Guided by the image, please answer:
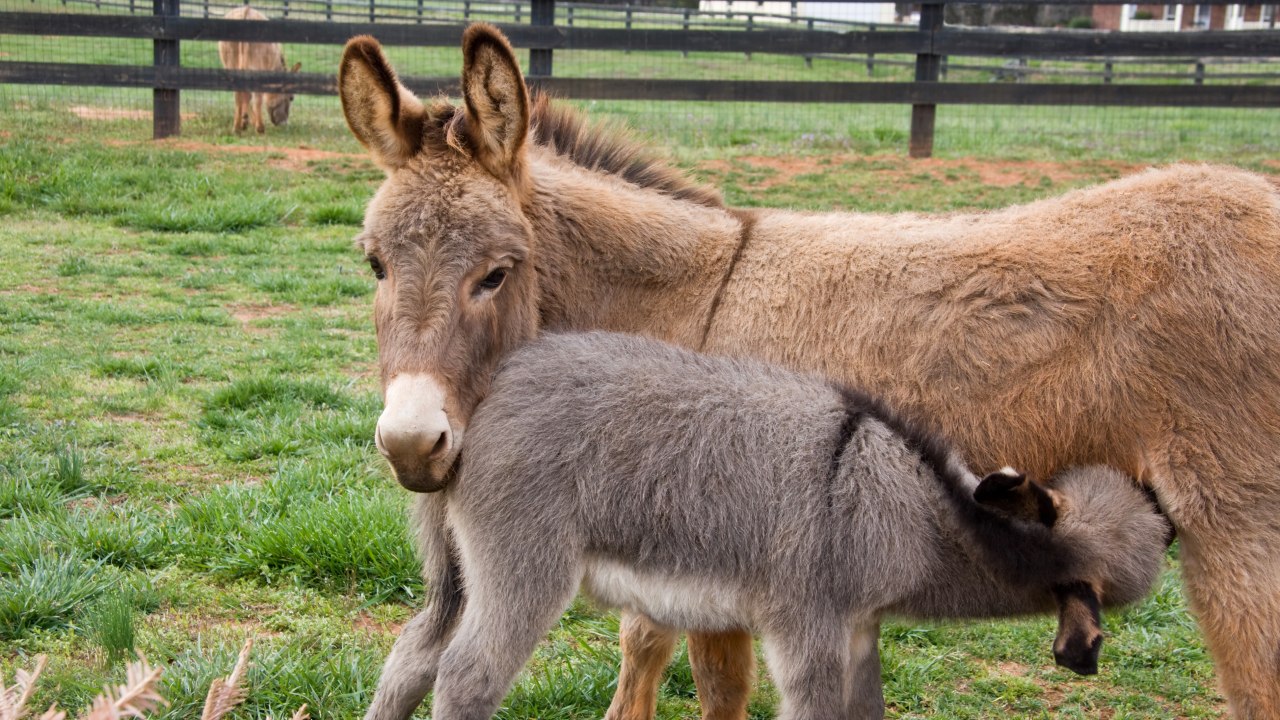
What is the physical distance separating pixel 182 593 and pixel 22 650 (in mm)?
578

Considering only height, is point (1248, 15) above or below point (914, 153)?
above

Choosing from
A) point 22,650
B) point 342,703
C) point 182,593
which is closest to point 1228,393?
point 342,703

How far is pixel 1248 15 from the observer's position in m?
45.4

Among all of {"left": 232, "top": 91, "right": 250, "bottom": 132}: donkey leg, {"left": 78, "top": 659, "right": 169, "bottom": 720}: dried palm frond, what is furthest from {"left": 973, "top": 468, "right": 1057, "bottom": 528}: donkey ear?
{"left": 232, "top": 91, "right": 250, "bottom": 132}: donkey leg

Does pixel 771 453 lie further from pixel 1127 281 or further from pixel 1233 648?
pixel 1233 648

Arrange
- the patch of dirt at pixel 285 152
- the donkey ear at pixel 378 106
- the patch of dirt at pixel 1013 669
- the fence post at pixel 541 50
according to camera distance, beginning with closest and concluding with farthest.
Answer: the donkey ear at pixel 378 106 < the patch of dirt at pixel 1013 669 < the patch of dirt at pixel 285 152 < the fence post at pixel 541 50

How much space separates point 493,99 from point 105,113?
41.3 ft

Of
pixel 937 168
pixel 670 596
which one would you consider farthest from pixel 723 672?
pixel 937 168

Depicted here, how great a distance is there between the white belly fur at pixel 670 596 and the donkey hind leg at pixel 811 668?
154 mm

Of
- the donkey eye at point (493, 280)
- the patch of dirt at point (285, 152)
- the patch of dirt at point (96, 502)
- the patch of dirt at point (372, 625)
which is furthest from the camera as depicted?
the patch of dirt at point (285, 152)

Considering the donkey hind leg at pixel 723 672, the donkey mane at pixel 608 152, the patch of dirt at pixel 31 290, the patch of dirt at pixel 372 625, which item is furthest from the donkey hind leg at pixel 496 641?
the patch of dirt at pixel 31 290

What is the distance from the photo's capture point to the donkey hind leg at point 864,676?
325 centimetres

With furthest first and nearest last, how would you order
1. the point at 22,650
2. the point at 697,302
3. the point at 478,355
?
the point at 22,650
the point at 697,302
the point at 478,355

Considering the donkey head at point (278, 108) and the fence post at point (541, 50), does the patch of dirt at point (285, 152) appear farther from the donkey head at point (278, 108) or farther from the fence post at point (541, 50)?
the donkey head at point (278, 108)
